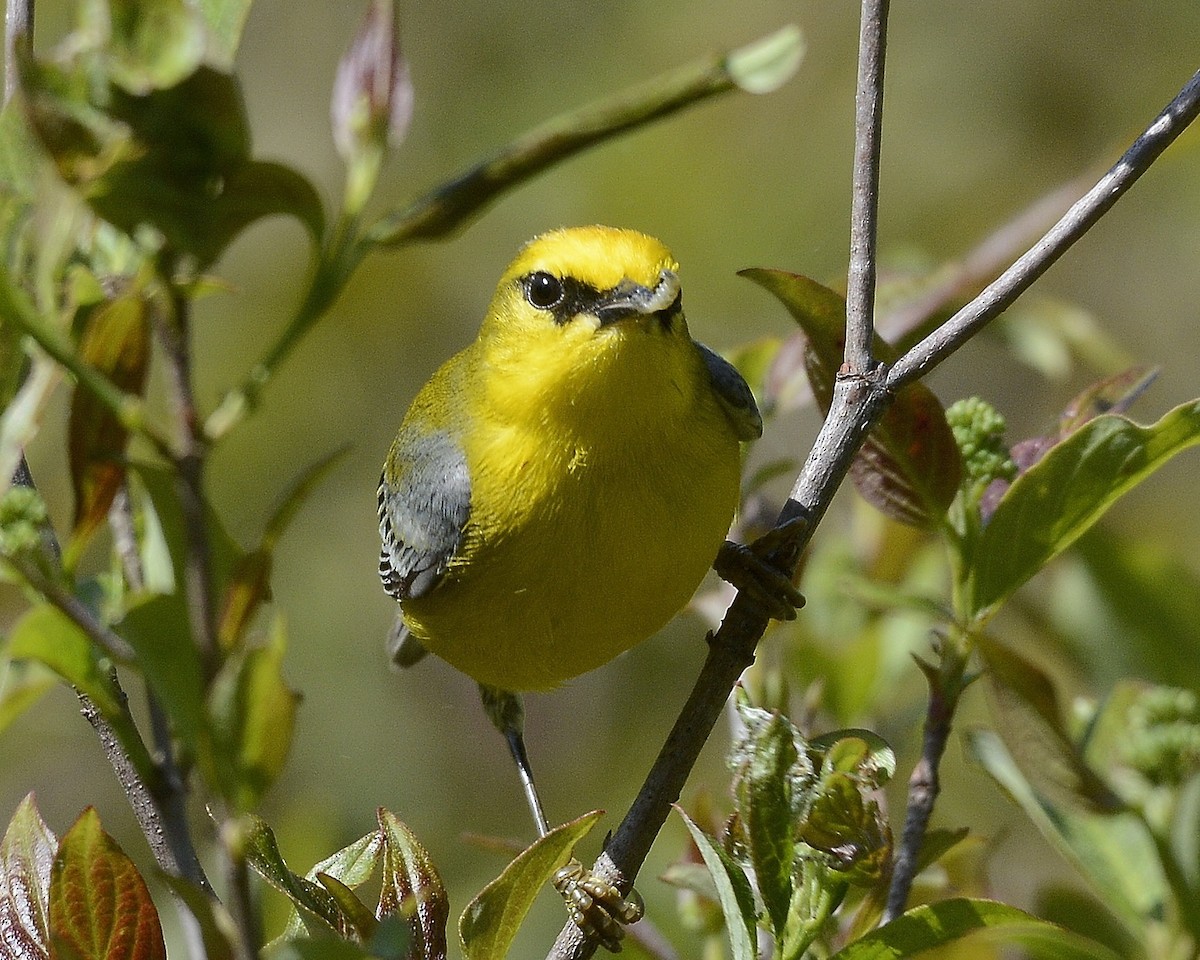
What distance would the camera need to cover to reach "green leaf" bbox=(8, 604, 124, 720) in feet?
4.11

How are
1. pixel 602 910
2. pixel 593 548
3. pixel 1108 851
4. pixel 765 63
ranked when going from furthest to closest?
pixel 593 548 < pixel 602 910 < pixel 1108 851 < pixel 765 63

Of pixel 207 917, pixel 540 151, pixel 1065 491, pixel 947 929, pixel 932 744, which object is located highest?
pixel 540 151

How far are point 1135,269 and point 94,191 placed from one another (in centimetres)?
605

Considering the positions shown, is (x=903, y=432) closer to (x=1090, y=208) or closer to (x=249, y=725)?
(x=1090, y=208)

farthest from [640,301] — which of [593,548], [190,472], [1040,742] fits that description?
[190,472]

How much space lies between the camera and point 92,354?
143cm

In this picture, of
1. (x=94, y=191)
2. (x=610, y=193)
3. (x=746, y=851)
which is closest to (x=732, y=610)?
(x=746, y=851)

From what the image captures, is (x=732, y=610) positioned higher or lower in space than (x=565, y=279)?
lower

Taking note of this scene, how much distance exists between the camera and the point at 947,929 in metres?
A: 1.69

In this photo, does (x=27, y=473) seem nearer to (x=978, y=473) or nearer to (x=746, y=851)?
(x=746, y=851)

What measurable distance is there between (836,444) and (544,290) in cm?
118

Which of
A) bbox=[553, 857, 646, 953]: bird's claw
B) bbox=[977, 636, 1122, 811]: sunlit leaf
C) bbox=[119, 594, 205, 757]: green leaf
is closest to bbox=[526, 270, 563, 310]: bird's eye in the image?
bbox=[553, 857, 646, 953]: bird's claw

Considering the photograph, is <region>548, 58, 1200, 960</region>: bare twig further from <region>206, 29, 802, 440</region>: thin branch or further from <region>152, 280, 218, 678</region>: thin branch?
<region>152, 280, 218, 678</region>: thin branch

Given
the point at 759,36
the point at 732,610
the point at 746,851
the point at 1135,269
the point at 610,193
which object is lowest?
the point at 746,851
